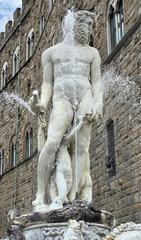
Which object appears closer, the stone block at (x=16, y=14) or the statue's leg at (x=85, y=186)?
the statue's leg at (x=85, y=186)

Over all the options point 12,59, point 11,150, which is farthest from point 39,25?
point 11,150

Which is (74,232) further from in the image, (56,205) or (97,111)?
(97,111)

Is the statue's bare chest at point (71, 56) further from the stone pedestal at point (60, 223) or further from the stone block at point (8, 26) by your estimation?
the stone block at point (8, 26)

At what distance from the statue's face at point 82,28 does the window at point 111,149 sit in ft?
20.8

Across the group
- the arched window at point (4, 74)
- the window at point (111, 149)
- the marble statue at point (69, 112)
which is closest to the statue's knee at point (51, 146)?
the marble statue at point (69, 112)

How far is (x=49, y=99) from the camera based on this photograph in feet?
19.5

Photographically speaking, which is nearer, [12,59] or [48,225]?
[48,225]

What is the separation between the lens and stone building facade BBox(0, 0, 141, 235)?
10.8m

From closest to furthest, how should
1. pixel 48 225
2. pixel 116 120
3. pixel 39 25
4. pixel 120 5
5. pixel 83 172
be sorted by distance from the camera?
pixel 48 225 < pixel 83 172 < pixel 116 120 < pixel 120 5 < pixel 39 25

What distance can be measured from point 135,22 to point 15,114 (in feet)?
51.2

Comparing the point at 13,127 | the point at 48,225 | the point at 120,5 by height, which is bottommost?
the point at 48,225

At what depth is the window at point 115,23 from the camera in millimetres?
13087

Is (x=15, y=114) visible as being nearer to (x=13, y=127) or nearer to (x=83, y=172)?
(x=13, y=127)

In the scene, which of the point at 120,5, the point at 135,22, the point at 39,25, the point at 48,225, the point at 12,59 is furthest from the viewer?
the point at 12,59
